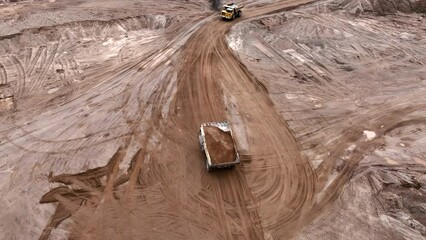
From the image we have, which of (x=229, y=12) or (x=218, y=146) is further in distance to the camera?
(x=229, y=12)

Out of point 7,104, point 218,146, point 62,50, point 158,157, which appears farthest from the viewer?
point 62,50

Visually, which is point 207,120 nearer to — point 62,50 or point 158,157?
point 158,157

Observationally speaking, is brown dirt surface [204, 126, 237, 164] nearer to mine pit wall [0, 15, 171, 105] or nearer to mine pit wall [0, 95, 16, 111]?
mine pit wall [0, 15, 171, 105]

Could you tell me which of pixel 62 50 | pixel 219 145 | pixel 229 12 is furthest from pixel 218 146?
pixel 229 12

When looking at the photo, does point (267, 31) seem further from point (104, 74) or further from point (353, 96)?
point (104, 74)

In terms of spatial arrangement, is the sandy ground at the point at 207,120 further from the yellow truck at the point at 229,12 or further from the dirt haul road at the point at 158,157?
the yellow truck at the point at 229,12
